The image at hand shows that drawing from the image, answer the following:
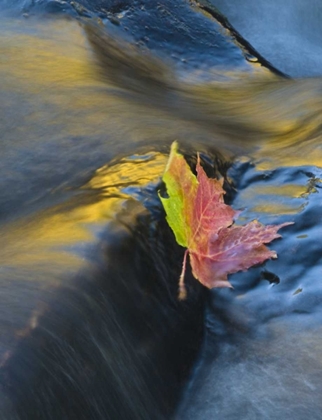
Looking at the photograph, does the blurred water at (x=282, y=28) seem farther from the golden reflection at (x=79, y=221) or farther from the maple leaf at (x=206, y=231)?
the maple leaf at (x=206, y=231)

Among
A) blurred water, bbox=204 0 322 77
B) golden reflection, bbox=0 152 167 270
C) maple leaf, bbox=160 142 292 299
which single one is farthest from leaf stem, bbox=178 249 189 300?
blurred water, bbox=204 0 322 77

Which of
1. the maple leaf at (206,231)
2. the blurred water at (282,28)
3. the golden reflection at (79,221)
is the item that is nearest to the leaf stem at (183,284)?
the maple leaf at (206,231)

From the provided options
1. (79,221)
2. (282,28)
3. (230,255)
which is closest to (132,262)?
(79,221)

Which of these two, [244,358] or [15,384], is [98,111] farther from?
[15,384]

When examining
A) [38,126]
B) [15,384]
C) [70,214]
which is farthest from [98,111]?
[15,384]

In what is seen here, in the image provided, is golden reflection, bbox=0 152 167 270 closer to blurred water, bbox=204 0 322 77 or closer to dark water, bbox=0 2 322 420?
dark water, bbox=0 2 322 420
